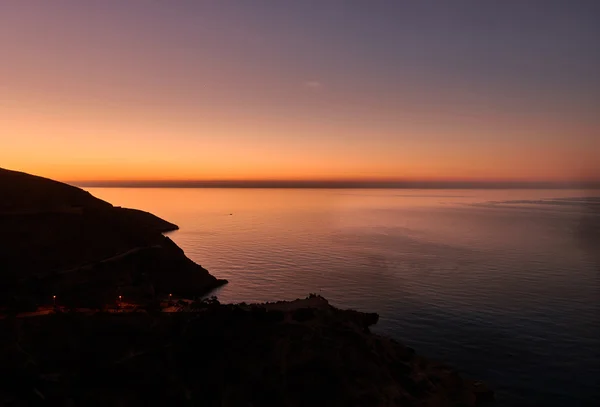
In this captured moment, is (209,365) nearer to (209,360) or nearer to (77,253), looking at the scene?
(209,360)

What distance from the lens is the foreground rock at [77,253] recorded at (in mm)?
71500

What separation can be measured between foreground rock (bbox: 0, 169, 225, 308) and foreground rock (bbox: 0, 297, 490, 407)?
15842 millimetres

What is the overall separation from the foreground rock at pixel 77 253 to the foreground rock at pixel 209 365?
52.0 ft

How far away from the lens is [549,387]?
48031mm

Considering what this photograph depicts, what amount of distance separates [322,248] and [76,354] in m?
115

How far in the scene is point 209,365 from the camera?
1852 inches

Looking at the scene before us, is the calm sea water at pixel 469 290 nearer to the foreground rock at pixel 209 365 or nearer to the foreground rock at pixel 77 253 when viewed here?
the foreground rock at pixel 209 365

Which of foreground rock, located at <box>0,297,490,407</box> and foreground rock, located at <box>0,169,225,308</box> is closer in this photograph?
foreground rock, located at <box>0,297,490,407</box>

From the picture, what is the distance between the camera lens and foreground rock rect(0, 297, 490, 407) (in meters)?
43.9

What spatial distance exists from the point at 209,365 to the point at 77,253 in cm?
5043

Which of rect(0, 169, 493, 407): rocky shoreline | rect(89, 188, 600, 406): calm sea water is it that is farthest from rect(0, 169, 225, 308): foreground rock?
rect(89, 188, 600, 406): calm sea water

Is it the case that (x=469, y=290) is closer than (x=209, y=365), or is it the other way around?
(x=209, y=365)

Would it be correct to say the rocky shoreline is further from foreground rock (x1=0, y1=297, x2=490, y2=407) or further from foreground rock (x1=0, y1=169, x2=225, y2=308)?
foreground rock (x1=0, y1=169, x2=225, y2=308)

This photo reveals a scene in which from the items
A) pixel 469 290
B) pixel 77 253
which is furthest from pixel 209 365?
pixel 469 290
